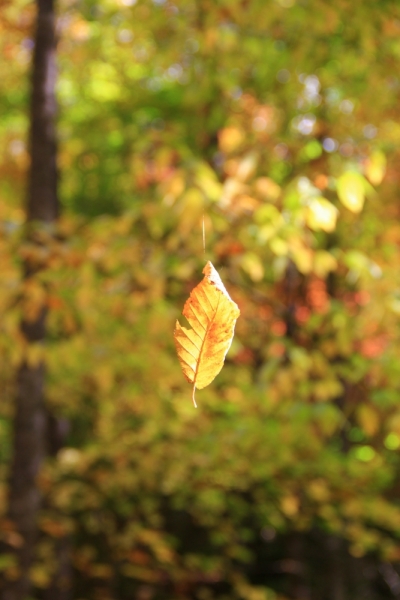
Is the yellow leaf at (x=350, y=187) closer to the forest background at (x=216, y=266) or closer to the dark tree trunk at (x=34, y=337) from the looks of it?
the forest background at (x=216, y=266)

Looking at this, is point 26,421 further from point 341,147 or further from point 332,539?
point 332,539

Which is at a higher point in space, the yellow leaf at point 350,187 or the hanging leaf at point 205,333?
the hanging leaf at point 205,333

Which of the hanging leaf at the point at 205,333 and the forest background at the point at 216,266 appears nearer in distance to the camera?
the hanging leaf at the point at 205,333

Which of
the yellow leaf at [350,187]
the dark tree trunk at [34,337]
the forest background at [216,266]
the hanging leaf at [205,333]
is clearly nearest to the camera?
the hanging leaf at [205,333]

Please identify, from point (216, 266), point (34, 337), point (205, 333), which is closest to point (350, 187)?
point (216, 266)

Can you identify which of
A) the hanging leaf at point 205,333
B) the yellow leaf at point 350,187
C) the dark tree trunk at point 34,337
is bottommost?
the dark tree trunk at point 34,337

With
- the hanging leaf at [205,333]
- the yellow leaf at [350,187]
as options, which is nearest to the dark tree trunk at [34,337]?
the yellow leaf at [350,187]
